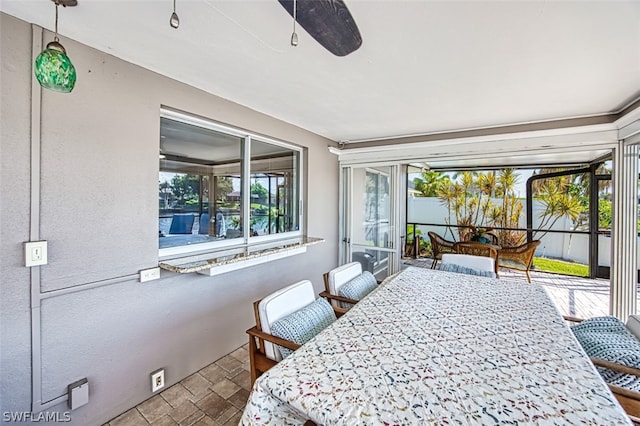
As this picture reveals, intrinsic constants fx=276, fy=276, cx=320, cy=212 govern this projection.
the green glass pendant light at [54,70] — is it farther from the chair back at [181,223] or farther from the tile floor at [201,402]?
the tile floor at [201,402]

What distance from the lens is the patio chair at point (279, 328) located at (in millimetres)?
1503

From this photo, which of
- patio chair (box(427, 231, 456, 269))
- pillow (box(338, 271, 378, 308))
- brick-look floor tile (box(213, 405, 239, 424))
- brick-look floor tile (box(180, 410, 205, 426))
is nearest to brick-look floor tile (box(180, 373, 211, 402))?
brick-look floor tile (box(180, 410, 205, 426))

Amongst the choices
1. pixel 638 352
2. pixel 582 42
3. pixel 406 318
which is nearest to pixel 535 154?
pixel 582 42

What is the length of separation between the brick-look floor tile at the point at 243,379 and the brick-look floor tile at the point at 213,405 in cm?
18

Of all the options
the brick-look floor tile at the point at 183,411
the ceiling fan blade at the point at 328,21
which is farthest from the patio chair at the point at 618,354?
the brick-look floor tile at the point at 183,411

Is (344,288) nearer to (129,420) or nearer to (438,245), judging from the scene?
(129,420)

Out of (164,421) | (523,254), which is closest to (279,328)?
(164,421)

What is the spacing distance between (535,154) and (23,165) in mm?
4303

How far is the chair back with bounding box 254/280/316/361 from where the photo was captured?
155 cm

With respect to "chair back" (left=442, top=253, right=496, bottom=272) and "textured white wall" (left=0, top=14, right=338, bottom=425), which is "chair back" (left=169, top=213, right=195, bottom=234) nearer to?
"textured white wall" (left=0, top=14, right=338, bottom=425)

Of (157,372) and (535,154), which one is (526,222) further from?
(157,372)

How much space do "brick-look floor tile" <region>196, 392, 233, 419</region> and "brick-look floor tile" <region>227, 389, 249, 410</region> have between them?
37mm

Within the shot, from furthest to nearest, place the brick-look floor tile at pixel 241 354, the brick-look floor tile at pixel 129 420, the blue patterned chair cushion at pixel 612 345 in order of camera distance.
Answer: the brick-look floor tile at pixel 241 354 < the brick-look floor tile at pixel 129 420 < the blue patterned chair cushion at pixel 612 345

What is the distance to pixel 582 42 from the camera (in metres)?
1.57
